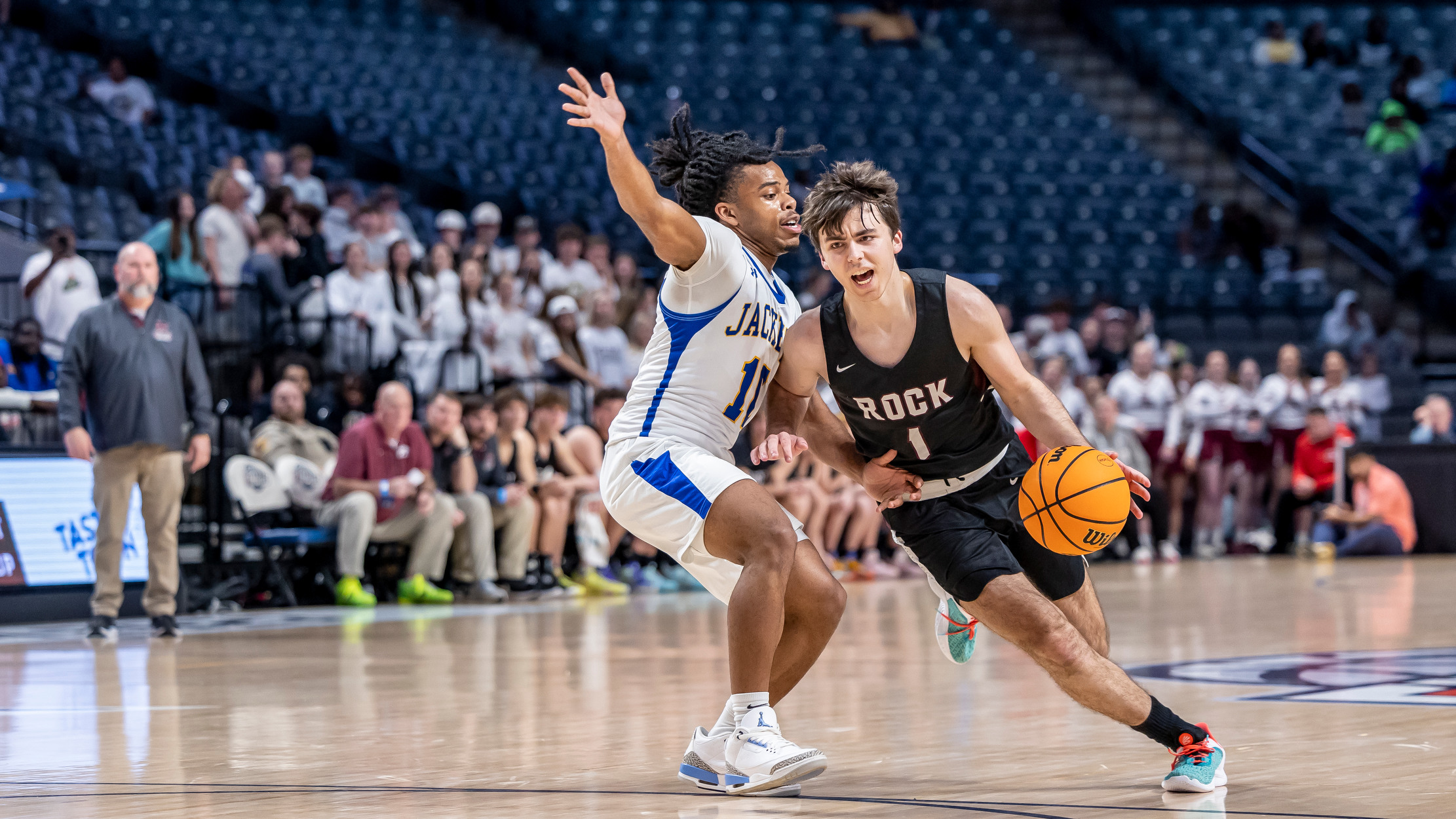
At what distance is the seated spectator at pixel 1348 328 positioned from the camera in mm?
18141

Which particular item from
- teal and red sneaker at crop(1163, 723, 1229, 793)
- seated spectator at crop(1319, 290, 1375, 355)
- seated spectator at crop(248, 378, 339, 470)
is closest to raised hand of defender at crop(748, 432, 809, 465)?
teal and red sneaker at crop(1163, 723, 1229, 793)

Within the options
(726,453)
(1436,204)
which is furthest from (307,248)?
(1436,204)

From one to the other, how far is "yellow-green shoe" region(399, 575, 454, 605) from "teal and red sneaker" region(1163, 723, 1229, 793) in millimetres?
7870

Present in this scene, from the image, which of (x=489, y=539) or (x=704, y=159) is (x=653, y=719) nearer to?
(x=704, y=159)

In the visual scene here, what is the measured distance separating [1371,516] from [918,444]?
12800 millimetres

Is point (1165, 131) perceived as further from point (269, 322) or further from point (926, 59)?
point (269, 322)

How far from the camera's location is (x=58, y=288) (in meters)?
11.1

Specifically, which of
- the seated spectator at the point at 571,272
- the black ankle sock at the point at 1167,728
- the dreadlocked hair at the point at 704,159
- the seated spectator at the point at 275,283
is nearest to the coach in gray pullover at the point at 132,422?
the seated spectator at the point at 275,283

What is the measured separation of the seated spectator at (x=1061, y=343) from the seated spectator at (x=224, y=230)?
8073mm

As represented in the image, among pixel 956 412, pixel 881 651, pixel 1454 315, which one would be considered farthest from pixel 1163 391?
pixel 956 412

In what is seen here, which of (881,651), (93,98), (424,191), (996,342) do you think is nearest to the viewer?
(996,342)

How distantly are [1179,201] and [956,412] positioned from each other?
1865 centimetres

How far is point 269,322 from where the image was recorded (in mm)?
11844

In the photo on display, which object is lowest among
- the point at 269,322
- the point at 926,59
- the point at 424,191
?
the point at 269,322
